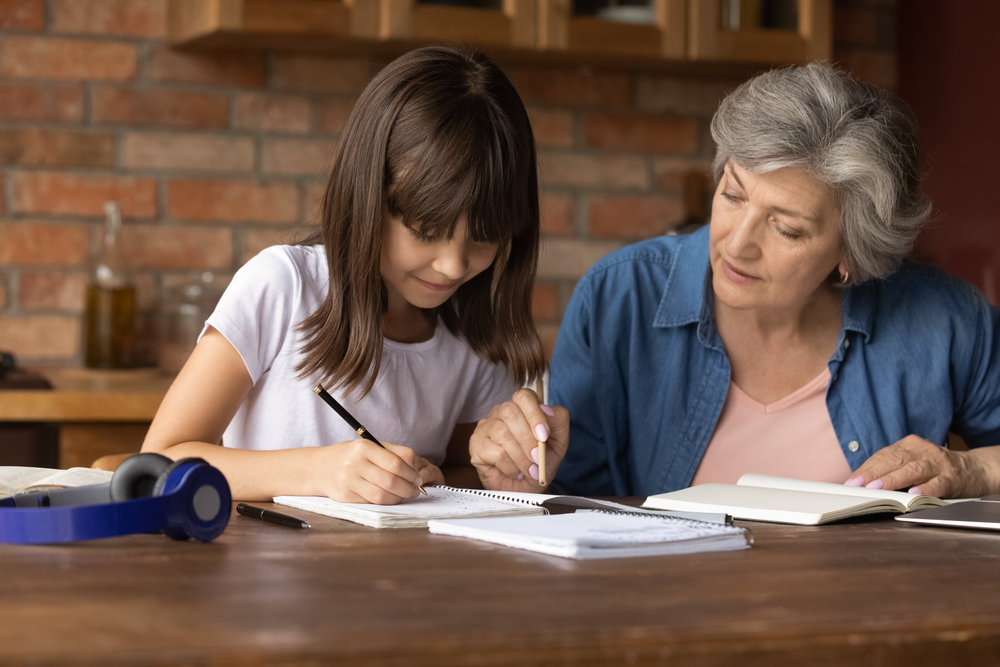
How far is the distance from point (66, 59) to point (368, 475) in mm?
1781

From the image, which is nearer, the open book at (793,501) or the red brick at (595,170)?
the open book at (793,501)

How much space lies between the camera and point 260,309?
1.31 metres

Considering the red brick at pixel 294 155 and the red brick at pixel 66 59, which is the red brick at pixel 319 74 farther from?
the red brick at pixel 66 59

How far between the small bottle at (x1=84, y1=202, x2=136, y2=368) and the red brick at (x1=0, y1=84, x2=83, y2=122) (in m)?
0.32

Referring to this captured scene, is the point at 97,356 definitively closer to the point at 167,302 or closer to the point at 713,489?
the point at 167,302

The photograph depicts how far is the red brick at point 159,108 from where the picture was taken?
2.36 m

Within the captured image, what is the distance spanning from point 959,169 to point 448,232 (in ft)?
6.08

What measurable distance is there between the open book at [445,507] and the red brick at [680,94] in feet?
6.03

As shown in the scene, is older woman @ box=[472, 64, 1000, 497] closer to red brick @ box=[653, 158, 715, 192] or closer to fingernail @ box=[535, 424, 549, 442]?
fingernail @ box=[535, 424, 549, 442]

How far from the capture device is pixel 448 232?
1.24m

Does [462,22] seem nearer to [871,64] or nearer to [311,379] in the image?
[311,379]

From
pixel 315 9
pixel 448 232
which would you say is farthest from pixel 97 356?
pixel 448 232

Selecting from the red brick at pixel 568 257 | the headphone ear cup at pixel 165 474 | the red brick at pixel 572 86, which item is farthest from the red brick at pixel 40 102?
the headphone ear cup at pixel 165 474

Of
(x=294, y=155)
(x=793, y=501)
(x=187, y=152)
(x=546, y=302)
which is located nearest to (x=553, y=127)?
(x=546, y=302)
